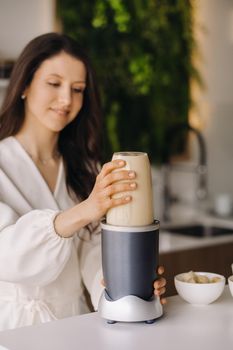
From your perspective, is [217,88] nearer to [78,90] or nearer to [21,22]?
[21,22]

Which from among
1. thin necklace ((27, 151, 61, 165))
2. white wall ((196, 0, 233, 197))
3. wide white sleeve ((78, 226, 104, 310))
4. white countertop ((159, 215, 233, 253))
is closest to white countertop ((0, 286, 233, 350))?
wide white sleeve ((78, 226, 104, 310))

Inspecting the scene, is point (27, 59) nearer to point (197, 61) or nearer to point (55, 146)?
point (55, 146)

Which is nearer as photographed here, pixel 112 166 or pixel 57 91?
pixel 112 166

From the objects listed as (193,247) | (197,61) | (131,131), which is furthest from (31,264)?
(197,61)

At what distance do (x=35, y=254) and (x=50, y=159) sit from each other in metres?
0.59

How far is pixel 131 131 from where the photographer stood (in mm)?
4000

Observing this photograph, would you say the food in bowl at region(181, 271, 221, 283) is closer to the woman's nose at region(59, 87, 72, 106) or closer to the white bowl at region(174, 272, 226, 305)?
the white bowl at region(174, 272, 226, 305)

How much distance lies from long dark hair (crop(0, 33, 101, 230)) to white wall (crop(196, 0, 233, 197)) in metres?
2.19

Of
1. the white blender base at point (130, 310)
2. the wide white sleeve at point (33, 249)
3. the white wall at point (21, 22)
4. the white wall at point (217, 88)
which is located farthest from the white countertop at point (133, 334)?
the white wall at point (217, 88)

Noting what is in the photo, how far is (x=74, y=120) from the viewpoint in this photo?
7.27 feet

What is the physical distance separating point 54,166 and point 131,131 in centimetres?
190

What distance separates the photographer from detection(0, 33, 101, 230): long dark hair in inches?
79.6

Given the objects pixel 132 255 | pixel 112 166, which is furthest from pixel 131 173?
pixel 132 255

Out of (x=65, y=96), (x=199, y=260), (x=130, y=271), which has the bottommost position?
(x=199, y=260)
